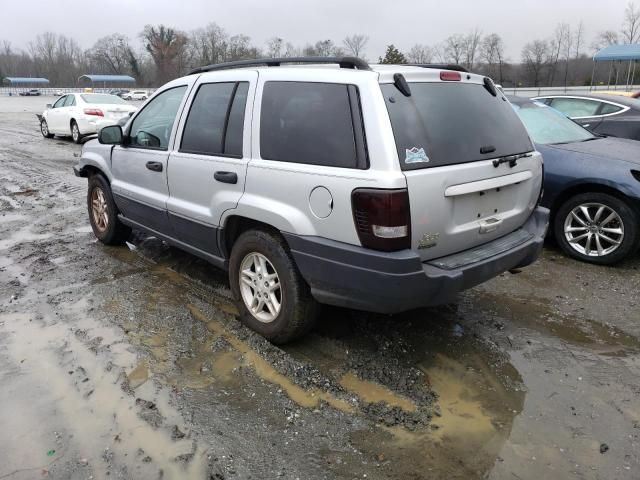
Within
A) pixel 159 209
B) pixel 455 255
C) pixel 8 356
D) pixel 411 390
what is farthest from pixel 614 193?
pixel 8 356

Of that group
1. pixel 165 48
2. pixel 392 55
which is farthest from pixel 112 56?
pixel 392 55

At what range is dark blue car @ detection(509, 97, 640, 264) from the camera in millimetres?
5066

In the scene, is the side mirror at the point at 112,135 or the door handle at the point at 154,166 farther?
the side mirror at the point at 112,135

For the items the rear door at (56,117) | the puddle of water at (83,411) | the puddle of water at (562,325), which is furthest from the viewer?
the rear door at (56,117)

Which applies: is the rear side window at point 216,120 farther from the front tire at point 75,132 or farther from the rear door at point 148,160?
the front tire at point 75,132

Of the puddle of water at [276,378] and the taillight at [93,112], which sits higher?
the taillight at [93,112]

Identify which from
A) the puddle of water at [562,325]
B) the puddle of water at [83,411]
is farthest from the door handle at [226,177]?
the puddle of water at [562,325]

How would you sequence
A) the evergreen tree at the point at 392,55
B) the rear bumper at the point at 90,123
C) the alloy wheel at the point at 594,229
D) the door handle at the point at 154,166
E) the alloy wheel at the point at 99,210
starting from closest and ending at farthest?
1. the door handle at the point at 154,166
2. the alloy wheel at the point at 594,229
3. the alloy wheel at the point at 99,210
4. the rear bumper at the point at 90,123
5. the evergreen tree at the point at 392,55

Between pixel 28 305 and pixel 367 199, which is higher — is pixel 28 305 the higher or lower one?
the lower one

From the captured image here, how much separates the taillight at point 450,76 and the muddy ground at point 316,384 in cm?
180

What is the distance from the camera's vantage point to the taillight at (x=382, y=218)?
2793 millimetres

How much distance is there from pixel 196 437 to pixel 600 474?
2.02m

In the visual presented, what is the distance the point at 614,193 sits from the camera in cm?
516

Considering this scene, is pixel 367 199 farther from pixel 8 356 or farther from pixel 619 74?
pixel 619 74
